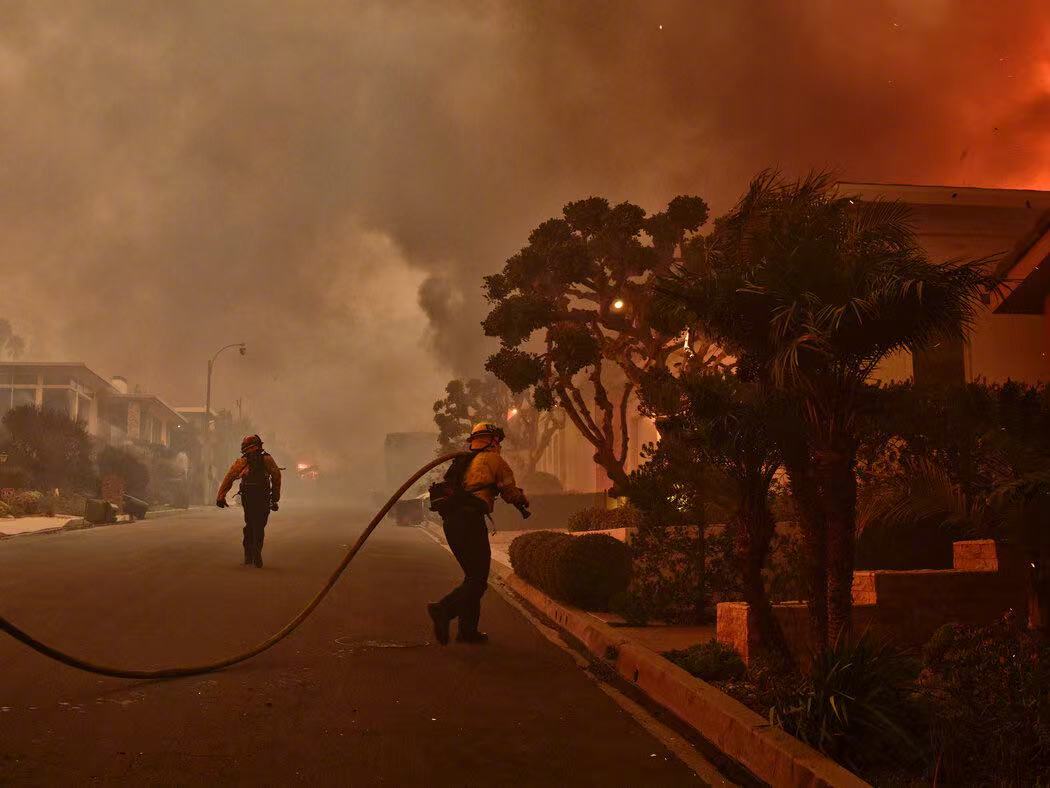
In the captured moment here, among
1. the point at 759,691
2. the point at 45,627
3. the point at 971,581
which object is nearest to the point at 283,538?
the point at 45,627

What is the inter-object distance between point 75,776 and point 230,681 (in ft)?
7.55

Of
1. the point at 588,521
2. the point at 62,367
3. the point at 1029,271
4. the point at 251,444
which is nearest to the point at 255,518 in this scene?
the point at 251,444

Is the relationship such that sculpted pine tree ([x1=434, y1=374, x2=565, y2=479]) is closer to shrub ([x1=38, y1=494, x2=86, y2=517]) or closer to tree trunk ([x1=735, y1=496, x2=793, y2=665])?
shrub ([x1=38, y1=494, x2=86, y2=517])

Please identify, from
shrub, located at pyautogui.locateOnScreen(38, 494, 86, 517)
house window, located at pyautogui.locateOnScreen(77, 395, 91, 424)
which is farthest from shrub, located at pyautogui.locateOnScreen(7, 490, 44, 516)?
house window, located at pyautogui.locateOnScreen(77, 395, 91, 424)

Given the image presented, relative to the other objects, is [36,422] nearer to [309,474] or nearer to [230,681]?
[230,681]

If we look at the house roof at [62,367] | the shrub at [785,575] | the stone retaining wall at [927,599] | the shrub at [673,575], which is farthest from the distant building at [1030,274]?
the house roof at [62,367]

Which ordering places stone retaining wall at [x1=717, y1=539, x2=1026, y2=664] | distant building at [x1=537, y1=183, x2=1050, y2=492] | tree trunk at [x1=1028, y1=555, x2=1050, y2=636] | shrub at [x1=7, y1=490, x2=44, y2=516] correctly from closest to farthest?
tree trunk at [x1=1028, y1=555, x2=1050, y2=636] → stone retaining wall at [x1=717, y1=539, x2=1026, y2=664] → distant building at [x1=537, y1=183, x2=1050, y2=492] → shrub at [x1=7, y1=490, x2=44, y2=516]

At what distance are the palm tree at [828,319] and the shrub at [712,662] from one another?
2.16 ft

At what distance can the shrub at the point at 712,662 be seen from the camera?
7301mm

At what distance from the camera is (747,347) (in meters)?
7.57

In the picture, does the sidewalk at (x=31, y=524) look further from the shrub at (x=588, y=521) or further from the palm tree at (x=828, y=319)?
the palm tree at (x=828, y=319)

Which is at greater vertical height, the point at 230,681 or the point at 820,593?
the point at 820,593

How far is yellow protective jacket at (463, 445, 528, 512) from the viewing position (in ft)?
29.8

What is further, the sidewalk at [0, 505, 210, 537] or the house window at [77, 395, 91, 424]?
the house window at [77, 395, 91, 424]
